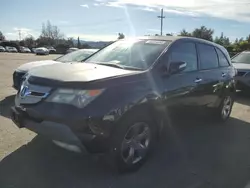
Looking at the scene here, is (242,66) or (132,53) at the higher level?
(132,53)

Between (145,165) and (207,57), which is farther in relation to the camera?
(207,57)

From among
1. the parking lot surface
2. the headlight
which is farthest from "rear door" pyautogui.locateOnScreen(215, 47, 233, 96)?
the headlight

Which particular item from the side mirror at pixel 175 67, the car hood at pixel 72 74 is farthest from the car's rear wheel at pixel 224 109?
the car hood at pixel 72 74

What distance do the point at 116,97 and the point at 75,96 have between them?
459mm

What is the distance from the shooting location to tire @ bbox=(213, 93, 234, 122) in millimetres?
6206

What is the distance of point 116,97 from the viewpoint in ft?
11.2

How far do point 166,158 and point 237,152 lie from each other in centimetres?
125

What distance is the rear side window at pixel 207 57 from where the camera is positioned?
5328 mm

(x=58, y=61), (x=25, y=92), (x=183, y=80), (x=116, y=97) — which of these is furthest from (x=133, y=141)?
(x=58, y=61)

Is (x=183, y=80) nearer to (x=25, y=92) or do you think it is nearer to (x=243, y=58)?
(x=25, y=92)

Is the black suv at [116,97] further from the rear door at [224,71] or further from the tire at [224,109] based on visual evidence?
the tire at [224,109]

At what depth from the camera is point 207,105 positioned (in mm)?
5504

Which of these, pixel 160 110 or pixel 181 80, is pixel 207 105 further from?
pixel 160 110

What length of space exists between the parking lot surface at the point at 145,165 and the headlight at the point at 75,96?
88 cm
